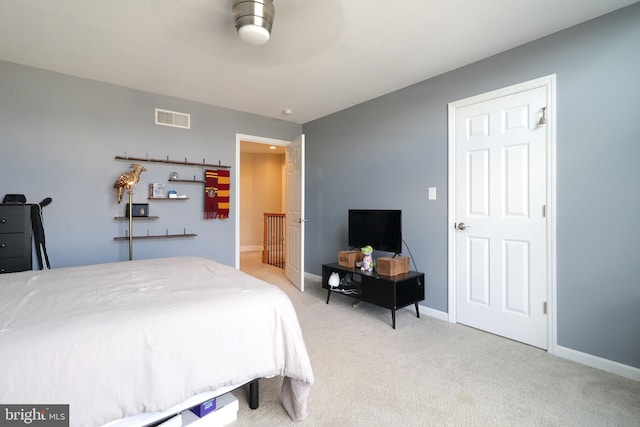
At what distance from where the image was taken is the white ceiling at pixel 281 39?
209 centimetres

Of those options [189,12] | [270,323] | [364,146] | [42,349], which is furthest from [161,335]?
[364,146]

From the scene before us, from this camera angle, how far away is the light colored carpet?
1645 mm

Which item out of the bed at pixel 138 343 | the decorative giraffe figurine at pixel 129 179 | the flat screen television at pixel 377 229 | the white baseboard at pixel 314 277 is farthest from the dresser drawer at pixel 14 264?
the white baseboard at pixel 314 277

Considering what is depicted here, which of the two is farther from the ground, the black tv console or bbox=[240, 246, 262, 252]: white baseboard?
the black tv console

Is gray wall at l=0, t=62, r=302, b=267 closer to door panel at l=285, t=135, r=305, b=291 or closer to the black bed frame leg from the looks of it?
door panel at l=285, t=135, r=305, b=291

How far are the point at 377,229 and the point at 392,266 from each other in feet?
1.67

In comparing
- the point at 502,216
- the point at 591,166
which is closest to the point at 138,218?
the point at 502,216

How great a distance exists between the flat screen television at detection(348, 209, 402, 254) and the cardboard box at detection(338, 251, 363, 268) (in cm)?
11

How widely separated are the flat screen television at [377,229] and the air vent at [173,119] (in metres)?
2.32

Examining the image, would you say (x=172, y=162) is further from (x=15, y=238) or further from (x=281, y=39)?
(x=281, y=39)

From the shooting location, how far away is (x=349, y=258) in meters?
3.56

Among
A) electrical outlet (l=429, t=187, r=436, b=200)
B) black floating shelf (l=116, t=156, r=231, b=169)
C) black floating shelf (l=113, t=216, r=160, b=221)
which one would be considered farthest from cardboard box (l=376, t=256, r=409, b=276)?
black floating shelf (l=113, t=216, r=160, b=221)

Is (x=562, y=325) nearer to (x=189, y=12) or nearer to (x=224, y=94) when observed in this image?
(x=189, y=12)

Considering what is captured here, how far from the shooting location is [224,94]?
12.1 feet
